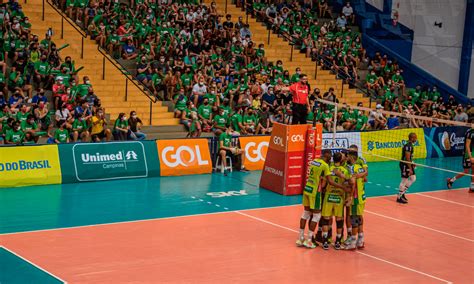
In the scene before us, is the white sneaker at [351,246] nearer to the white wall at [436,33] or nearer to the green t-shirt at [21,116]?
the green t-shirt at [21,116]

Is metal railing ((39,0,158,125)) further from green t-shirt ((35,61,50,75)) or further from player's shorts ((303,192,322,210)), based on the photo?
player's shorts ((303,192,322,210))

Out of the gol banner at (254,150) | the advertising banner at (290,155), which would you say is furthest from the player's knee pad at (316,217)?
the gol banner at (254,150)

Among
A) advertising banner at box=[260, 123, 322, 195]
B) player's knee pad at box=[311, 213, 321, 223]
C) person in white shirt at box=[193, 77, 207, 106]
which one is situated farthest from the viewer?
person in white shirt at box=[193, 77, 207, 106]

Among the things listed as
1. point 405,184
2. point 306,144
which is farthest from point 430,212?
point 306,144

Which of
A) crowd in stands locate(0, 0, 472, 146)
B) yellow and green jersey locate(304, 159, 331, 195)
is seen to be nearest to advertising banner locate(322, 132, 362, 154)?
crowd in stands locate(0, 0, 472, 146)

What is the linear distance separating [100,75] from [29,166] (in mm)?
8585

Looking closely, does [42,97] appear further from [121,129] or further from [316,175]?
[316,175]

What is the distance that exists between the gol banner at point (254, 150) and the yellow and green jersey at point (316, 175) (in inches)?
387

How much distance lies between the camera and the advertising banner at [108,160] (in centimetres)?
2258

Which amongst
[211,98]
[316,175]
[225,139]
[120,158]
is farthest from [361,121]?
[316,175]

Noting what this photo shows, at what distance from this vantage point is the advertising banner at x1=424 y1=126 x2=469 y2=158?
103ft

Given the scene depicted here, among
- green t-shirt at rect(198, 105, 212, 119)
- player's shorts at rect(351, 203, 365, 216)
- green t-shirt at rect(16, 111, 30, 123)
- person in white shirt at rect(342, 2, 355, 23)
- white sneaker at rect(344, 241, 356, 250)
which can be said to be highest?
person in white shirt at rect(342, 2, 355, 23)

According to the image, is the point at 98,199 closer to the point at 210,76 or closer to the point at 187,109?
the point at 187,109

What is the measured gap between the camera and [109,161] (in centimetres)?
2323
